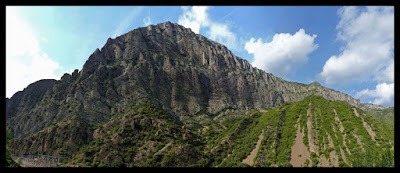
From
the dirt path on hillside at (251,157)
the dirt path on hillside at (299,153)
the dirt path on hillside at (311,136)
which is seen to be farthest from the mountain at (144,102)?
the dirt path on hillside at (311,136)

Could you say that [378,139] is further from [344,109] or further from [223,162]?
[223,162]

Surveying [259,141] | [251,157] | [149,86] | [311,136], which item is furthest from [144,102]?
[311,136]

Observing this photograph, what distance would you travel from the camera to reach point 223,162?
55.4m

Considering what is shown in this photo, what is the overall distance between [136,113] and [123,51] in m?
73.3

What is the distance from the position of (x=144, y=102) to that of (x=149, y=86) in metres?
21.9

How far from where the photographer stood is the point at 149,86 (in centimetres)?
11956

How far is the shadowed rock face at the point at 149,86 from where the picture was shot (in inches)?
3666

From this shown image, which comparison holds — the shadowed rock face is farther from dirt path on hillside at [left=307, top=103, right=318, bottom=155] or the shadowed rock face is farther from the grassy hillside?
dirt path on hillside at [left=307, top=103, right=318, bottom=155]

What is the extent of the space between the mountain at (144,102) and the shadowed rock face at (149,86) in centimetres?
50

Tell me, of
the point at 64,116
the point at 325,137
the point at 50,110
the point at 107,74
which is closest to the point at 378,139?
the point at 325,137

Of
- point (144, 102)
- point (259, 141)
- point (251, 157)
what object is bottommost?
point (251, 157)

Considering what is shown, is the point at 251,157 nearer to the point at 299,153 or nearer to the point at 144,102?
the point at 299,153

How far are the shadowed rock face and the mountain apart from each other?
50 centimetres
